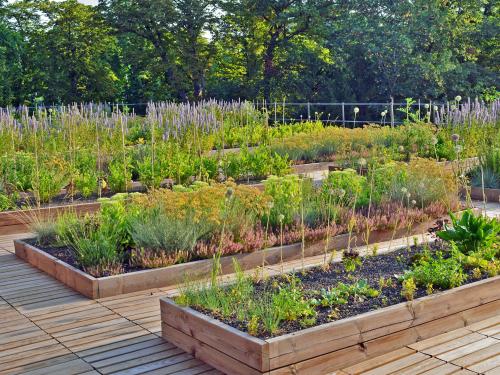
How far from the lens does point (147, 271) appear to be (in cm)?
546

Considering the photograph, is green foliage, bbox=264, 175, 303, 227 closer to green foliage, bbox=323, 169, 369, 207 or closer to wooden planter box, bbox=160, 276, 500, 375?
green foliage, bbox=323, 169, 369, 207

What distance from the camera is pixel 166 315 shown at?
4.34 meters

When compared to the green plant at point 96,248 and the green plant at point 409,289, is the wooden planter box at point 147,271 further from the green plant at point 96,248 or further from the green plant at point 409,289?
the green plant at point 409,289

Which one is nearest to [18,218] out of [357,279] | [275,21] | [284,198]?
[284,198]

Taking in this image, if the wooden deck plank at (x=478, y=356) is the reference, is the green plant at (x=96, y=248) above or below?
above

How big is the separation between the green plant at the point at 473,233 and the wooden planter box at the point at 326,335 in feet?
2.06

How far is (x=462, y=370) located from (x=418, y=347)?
37cm

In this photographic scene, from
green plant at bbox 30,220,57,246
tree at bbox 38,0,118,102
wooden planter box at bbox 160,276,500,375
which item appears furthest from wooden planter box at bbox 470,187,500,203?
tree at bbox 38,0,118,102

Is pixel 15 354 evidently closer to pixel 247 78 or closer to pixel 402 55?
pixel 402 55

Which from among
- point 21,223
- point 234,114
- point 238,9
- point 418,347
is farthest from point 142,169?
point 238,9

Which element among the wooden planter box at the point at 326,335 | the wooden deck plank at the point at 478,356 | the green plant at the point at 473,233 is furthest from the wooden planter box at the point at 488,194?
the wooden deck plank at the point at 478,356

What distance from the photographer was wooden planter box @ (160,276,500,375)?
366 centimetres

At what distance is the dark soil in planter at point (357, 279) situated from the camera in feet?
13.3

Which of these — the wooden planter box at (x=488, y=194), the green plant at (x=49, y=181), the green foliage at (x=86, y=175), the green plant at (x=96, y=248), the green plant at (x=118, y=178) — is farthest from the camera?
the wooden planter box at (x=488, y=194)
